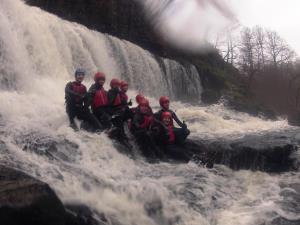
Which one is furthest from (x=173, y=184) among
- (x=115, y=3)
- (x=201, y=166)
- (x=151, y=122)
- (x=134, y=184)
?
(x=115, y=3)

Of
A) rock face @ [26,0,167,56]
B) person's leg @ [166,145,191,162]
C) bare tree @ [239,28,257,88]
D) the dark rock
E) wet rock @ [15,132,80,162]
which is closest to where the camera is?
wet rock @ [15,132,80,162]

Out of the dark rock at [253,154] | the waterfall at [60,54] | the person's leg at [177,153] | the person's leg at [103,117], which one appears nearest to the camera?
the dark rock at [253,154]

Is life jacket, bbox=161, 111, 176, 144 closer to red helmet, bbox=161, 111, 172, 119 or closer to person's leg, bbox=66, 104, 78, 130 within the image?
red helmet, bbox=161, 111, 172, 119

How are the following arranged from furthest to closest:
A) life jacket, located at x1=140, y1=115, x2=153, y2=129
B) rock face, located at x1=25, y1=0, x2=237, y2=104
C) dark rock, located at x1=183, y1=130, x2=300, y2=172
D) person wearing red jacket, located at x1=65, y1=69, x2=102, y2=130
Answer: rock face, located at x1=25, y1=0, x2=237, y2=104 < life jacket, located at x1=140, y1=115, x2=153, y2=129 < person wearing red jacket, located at x1=65, y1=69, x2=102, y2=130 < dark rock, located at x1=183, y1=130, x2=300, y2=172

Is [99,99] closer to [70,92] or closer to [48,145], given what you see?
[70,92]

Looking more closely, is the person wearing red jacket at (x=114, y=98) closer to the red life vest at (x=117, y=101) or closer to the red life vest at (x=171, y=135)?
the red life vest at (x=117, y=101)

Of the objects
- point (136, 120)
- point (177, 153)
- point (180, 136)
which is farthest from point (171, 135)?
point (136, 120)

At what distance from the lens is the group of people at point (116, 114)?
8703 mm

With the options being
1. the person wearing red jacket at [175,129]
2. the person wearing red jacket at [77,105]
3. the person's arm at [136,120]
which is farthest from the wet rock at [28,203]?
the person wearing red jacket at [175,129]

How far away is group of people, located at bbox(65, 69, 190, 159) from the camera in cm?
870

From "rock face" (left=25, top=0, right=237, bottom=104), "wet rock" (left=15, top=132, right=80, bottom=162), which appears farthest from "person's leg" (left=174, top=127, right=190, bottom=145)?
"rock face" (left=25, top=0, right=237, bottom=104)

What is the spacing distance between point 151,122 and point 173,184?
8.03 ft

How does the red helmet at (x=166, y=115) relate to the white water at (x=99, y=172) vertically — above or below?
above

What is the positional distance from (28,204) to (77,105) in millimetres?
4384
